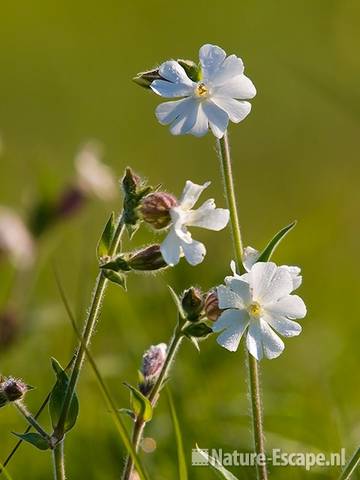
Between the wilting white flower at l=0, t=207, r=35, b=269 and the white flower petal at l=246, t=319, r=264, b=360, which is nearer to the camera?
the white flower petal at l=246, t=319, r=264, b=360

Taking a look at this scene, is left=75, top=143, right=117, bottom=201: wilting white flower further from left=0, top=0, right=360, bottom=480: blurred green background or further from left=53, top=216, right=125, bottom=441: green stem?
left=53, top=216, right=125, bottom=441: green stem

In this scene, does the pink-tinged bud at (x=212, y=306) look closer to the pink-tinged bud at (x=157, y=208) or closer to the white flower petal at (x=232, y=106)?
the pink-tinged bud at (x=157, y=208)

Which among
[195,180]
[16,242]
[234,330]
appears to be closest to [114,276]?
[234,330]

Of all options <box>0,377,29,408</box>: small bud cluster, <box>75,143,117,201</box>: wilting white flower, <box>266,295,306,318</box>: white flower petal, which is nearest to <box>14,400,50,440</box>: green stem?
<box>0,377,29,408</box>: small bud cluster

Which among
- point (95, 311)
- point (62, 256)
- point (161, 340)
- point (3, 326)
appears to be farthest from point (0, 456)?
point (62, 256)

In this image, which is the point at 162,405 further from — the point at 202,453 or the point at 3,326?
the point at 202,453

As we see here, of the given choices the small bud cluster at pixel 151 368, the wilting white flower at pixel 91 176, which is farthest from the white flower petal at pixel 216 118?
the wilting white flower at pixel 91 176

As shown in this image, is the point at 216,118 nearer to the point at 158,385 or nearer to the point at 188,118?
the point at 188,118
